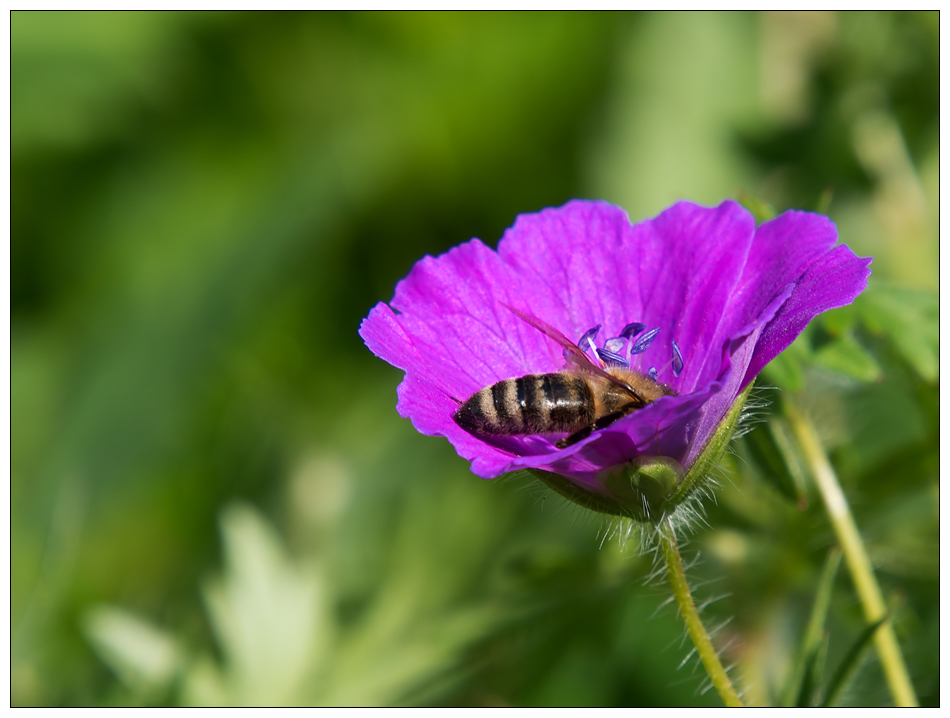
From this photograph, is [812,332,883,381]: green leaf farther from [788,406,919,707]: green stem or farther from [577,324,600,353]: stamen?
[577,324,600,353]: stamen

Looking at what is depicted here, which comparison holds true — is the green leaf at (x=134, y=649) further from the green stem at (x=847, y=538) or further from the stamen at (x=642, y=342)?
the green stem at (x=847, y=538)

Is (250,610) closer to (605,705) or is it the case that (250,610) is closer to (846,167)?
(605,705)

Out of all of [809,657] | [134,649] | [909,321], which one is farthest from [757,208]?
[134,649]

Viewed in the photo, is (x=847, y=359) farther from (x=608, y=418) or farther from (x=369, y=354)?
(x=369, y=354)

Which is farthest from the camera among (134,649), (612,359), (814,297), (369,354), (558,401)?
(369,354)
